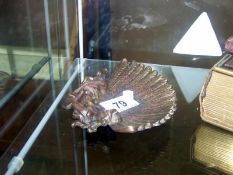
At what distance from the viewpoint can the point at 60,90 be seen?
0.75 m

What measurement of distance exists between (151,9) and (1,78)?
0.42m

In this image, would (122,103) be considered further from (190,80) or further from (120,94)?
(190,80)

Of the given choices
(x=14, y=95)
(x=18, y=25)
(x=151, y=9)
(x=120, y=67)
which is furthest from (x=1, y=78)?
(x=151, y=9)

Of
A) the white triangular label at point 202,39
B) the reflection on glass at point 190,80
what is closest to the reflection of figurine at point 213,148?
the reflection on glass at point 190,80

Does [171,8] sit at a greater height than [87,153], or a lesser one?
greater

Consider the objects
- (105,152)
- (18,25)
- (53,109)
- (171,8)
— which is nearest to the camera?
(105,152)

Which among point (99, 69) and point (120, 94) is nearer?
point (120, 94)

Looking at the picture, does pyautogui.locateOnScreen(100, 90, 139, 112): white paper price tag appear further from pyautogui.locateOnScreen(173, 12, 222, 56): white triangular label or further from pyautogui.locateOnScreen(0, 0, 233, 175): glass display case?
pyautogui.locateOnScreen(173, 12, 222, 56): white triangular label

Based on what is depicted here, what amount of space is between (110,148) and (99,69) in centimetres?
28

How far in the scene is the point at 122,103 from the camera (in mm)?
639

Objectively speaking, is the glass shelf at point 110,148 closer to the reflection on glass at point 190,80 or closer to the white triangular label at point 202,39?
the reflection on glass at point 190,80

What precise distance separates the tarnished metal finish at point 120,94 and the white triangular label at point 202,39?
141 millimetres

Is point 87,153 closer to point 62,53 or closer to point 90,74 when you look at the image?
point 90,74

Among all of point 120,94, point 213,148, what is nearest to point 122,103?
point 120,94
